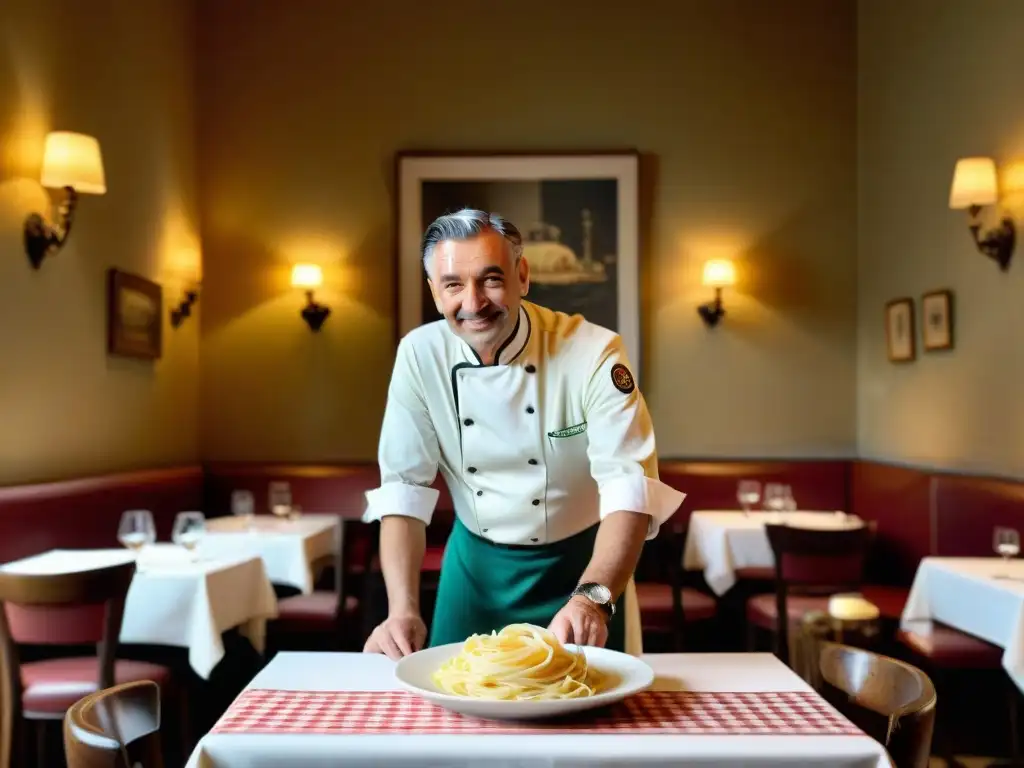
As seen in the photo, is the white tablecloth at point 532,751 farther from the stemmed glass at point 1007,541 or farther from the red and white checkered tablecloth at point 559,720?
the stemmed glass at point 1007,541

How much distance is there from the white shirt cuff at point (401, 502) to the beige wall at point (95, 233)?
2314 mm

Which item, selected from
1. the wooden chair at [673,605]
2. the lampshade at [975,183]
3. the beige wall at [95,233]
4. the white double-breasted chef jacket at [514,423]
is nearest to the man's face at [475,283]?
the white double-breasted chef jacket at [514,423]

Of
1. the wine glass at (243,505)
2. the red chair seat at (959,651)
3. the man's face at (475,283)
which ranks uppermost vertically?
the man's face at (475,283)

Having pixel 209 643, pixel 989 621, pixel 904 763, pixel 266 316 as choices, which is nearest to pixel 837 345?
pixel 989 621

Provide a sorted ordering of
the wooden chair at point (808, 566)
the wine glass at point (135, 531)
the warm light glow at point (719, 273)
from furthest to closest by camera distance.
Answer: the warm light glow at point (719, 273), the wooden chair at point (808, 566), the wine glass at point (135, 531)

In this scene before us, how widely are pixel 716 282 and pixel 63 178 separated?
132 inches

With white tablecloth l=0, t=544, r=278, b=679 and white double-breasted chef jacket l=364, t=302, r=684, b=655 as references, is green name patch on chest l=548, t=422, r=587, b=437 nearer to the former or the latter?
white double-breasted chef jacket l=364, t=302, r=684, b=655

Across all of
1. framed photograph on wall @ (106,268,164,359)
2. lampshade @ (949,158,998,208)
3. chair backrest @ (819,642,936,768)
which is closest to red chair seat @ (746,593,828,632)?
lampshade @ (949,158,998,208)

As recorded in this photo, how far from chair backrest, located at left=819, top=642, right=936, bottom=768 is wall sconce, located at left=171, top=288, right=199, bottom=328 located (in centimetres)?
439

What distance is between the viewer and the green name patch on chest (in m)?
1.95

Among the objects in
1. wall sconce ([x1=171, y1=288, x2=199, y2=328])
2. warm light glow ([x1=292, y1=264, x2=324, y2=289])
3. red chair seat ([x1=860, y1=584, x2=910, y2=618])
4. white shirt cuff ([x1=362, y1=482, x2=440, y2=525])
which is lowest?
red chair seat ([x1=860, y1=584, x2=910, y2=618])

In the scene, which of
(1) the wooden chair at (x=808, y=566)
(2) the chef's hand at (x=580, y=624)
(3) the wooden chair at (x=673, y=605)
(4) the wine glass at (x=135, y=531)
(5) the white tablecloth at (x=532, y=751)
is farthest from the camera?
(3) the wooden chair at (x=673, y=605)

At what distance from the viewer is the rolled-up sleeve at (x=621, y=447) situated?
70.0 inches

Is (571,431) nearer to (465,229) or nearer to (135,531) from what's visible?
(465,229)
